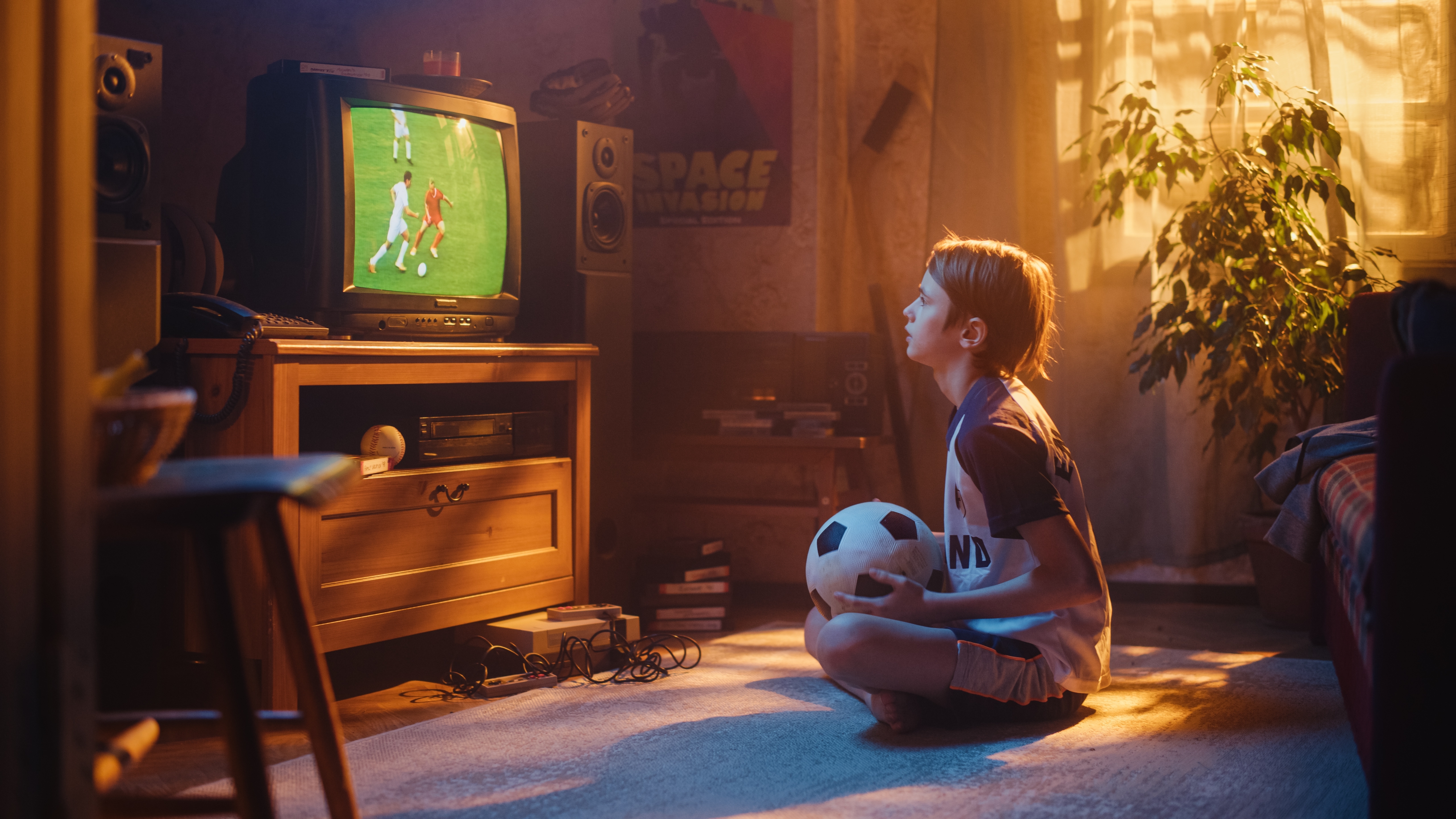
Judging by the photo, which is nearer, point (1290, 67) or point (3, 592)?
point (3, 592)

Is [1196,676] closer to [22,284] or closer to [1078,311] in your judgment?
[1078,311]

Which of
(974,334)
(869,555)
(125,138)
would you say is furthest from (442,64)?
(869,555)

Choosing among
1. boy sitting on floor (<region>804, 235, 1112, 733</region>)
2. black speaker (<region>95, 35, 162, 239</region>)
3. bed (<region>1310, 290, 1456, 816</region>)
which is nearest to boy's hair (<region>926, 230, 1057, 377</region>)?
boy sitting on floor (<region>804, 235, 1112, 733</region>)

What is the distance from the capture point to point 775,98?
332cm

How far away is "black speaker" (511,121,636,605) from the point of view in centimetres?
278

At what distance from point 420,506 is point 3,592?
58.3 inches

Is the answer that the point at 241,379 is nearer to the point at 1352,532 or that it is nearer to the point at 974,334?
the point at 974,334

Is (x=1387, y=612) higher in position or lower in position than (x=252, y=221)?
lower

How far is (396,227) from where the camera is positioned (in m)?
2.31

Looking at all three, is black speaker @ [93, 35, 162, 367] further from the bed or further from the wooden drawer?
the bed

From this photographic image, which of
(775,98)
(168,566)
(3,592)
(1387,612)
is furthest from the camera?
(775,98)

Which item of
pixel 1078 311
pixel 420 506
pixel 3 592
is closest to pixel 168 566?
pixel 420 506

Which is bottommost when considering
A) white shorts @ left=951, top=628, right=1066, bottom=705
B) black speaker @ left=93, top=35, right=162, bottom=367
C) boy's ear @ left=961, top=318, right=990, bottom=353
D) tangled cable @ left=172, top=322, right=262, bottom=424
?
white shorts @ left=951, top=628, right=1066, bottom=705

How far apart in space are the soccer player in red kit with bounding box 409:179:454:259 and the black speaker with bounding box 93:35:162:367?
1.67 ft
